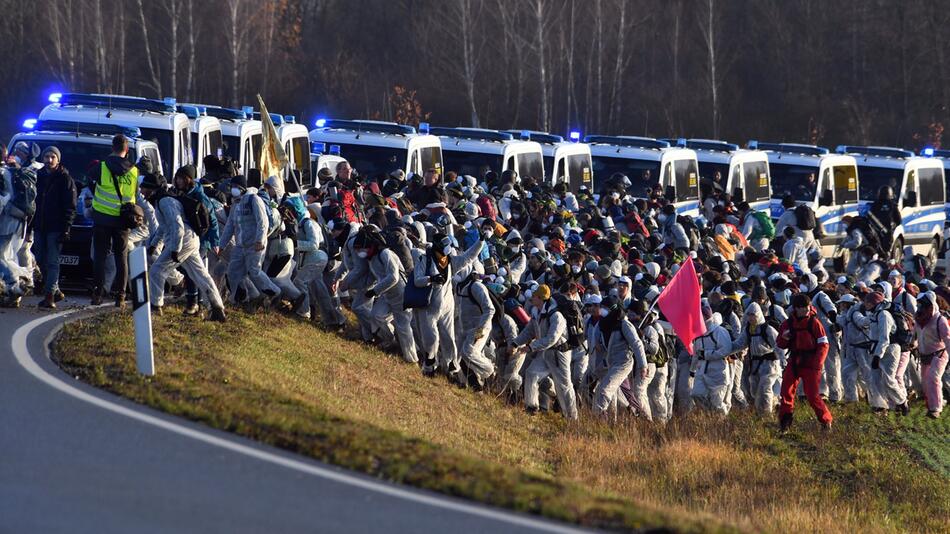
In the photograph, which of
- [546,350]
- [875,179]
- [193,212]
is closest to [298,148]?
[546,350]

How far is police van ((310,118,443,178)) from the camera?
2581 centimetres

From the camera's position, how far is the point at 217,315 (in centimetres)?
1625

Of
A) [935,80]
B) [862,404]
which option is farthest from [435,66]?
[862,404]

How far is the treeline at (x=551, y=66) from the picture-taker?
192 ft

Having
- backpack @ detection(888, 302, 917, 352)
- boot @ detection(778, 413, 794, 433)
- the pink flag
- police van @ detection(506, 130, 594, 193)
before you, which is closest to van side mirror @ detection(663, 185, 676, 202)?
police van @ detection(506, 130, 594, 193)

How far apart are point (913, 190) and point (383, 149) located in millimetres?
12602

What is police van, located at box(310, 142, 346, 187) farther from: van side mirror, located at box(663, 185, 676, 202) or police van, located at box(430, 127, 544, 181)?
van side mirror, located at box(663, 185, 676, 202)

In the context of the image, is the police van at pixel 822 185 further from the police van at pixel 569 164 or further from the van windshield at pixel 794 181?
the police van at pixel 569 164

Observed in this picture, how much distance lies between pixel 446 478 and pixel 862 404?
13.7m

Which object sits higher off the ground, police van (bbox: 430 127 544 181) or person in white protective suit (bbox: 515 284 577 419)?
police van (bbox: 430 127 544 181)

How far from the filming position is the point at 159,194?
51.4ft

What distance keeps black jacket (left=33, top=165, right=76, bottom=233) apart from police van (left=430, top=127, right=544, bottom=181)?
11104 mm

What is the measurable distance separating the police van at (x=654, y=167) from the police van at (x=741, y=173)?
0.76 m

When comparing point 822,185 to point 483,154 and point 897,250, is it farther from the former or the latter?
point 483,154
